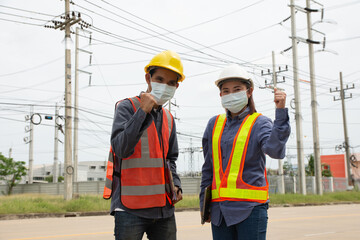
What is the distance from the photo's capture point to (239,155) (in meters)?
3.21

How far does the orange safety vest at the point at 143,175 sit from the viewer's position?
2934 mm

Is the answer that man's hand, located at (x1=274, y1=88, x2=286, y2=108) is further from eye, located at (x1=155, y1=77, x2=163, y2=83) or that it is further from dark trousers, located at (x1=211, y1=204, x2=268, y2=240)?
eye, located at (x1=155, y1=77, x2=163, y2=83)

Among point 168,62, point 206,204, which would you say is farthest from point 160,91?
point 206,204

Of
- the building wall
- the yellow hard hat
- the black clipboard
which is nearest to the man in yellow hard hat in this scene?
the yellow hard hat

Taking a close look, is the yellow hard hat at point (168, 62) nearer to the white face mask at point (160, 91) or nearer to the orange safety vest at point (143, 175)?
the white face mask at point (160, 91)

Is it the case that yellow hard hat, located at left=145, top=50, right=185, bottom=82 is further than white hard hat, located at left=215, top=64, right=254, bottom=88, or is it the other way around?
white hard hat, located at left=215, top=64, right=254, bottom=88

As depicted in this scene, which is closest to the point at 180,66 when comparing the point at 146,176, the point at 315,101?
the point at 146,176

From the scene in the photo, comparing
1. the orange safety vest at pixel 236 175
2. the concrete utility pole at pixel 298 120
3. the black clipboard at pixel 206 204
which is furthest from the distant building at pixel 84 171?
the orange safety vest at pixel 236 175

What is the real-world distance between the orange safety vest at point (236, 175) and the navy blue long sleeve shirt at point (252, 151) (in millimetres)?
31

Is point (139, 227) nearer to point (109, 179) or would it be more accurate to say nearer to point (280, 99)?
point (109, 179)

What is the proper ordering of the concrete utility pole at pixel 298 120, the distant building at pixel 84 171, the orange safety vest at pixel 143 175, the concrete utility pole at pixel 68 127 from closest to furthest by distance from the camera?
1. the orange safety vest at pixel 143 175
2. the concrete utility pole at pixel 68 127
3. the concrete utility pole at pixel 298 120
4. the distant building at pixel 84 171

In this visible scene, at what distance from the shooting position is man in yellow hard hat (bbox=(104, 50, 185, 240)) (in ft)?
9.40

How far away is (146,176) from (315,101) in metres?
28.8

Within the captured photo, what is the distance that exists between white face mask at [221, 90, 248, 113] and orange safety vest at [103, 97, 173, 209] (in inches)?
27.2
